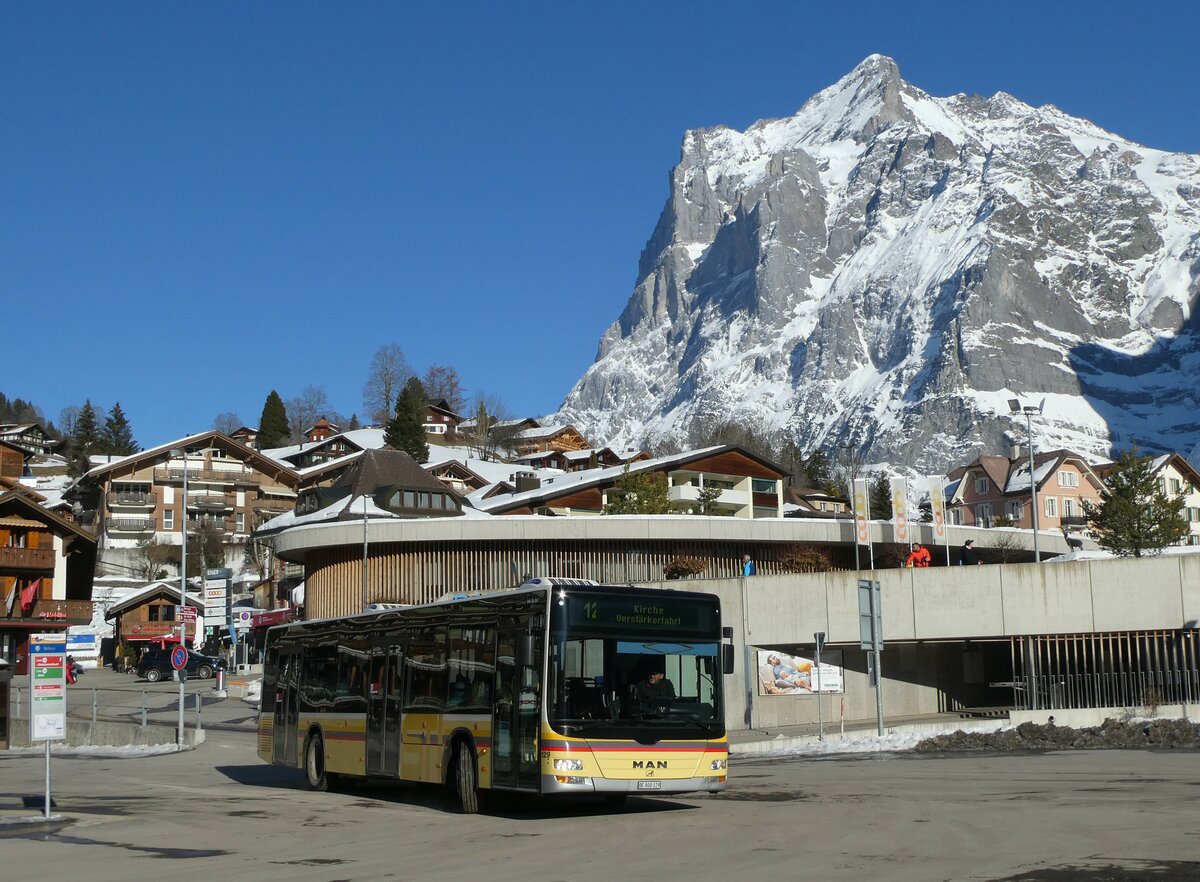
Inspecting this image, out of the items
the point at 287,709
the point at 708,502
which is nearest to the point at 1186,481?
the point at 708,502

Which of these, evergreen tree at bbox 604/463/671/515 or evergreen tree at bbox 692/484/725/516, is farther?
evergreen tree at bbox 692/484/725/516

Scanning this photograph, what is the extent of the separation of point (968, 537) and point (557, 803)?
136 feet

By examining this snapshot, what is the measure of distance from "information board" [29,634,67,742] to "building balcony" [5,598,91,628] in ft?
131

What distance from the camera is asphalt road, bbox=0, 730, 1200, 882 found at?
38.2 ft

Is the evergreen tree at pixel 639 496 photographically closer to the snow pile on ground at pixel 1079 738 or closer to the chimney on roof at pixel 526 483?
the chimney on roof at pixel 526 483

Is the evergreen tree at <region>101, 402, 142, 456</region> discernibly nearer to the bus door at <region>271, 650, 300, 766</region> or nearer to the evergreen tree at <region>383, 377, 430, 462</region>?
the evergreen tree at <region>383, 377, 430, 462</region>

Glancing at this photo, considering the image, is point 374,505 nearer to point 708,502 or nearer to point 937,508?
point 708,502

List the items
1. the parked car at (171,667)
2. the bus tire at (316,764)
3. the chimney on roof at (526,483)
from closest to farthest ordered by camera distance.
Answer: the bus tire at (316,764), the parked car at (171,667), the chimney on roof at (526,483)

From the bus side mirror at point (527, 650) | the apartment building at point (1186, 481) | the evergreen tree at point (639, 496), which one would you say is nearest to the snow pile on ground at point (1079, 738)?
the bus side mirror at point (527, 650)

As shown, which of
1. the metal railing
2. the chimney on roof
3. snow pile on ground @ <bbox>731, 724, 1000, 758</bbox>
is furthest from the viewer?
the chimney on roof

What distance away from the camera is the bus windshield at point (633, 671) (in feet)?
52.4

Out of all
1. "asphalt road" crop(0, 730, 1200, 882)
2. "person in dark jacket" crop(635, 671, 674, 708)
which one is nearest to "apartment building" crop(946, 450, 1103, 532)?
"asphalt road" crop(0, 730, 1200, 882)

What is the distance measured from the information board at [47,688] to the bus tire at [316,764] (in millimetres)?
4482

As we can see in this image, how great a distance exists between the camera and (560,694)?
15.9m
